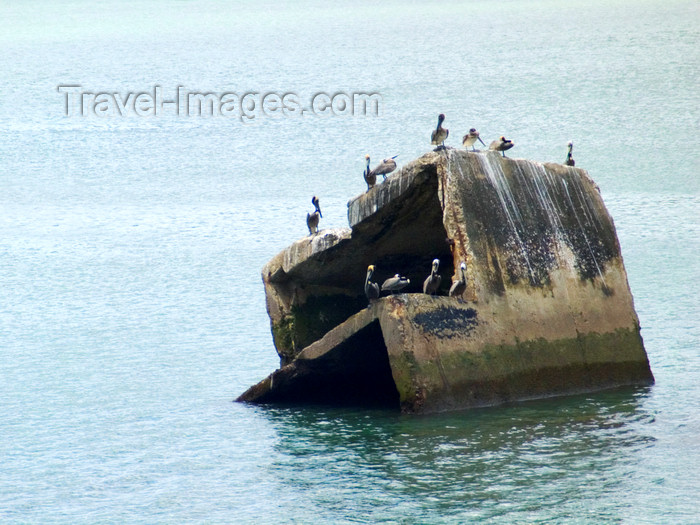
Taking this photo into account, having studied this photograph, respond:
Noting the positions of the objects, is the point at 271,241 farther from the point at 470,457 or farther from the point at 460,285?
the point at 470,457

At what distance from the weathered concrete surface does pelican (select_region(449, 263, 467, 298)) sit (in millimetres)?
97

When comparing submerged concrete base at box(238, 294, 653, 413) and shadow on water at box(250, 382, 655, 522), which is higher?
submerged concrete base at box(238, 294, 653, 413)

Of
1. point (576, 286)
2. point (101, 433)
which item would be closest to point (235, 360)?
point (101, 433)

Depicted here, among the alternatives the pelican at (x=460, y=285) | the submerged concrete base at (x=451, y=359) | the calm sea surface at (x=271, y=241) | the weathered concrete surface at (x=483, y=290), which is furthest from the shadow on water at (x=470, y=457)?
the pelican at (x=460, y=285)

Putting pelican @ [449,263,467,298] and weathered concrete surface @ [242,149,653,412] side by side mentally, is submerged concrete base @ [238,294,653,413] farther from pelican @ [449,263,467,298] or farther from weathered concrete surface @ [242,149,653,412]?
pelican @ [449,263,467,298]

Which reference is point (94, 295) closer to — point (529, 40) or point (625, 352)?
point (625, 352)

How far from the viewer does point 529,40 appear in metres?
57.1

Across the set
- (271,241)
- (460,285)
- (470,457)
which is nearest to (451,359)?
(460,285)

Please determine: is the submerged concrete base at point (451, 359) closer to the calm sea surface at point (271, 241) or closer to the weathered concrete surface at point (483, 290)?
the weathered concrete surface at point (483, 290)

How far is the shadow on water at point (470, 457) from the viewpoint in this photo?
43.7ft

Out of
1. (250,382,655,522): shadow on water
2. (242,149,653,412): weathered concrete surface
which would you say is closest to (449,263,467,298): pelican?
(242,149,653,412): weathered concrete surface

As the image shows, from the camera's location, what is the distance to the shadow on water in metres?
13.3

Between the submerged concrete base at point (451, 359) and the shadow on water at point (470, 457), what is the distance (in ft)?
0.97

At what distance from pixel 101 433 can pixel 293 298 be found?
13.6 feet
